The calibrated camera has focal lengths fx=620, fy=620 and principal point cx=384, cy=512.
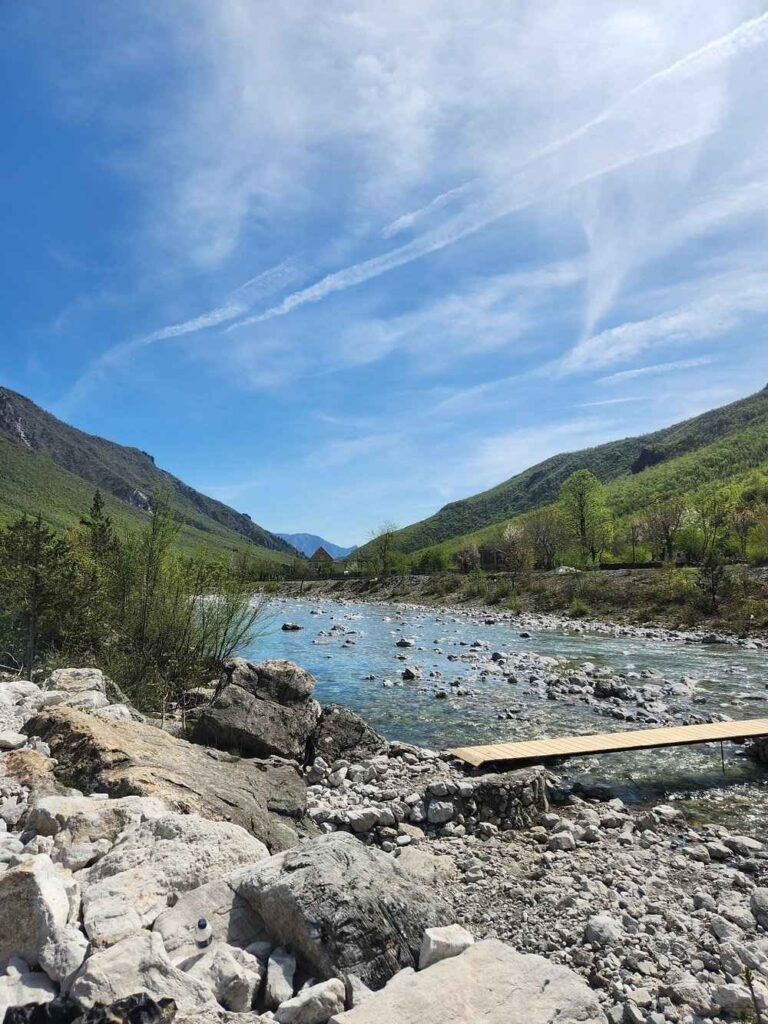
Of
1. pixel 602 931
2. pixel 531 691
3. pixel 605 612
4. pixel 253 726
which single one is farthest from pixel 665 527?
pixel 602 931

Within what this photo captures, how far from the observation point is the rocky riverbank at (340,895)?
441cm

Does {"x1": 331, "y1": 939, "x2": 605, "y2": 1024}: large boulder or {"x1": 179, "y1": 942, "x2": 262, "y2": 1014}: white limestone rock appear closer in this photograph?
{"x1": 331, "y1": 939, "x2": 605, "y2": 1024}: large boulder

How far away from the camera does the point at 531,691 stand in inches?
845

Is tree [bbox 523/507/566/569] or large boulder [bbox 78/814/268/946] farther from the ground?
tree [bbox 523/507/566/569]

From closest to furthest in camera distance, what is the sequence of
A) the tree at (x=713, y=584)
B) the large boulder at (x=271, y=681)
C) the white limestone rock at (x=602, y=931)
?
the white limestone rock at (x=602, y=931) < the large boulder at (x=271, y=681) < the tree at (x=713, y=584)

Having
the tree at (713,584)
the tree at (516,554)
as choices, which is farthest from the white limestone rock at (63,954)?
the tree at (516,554)

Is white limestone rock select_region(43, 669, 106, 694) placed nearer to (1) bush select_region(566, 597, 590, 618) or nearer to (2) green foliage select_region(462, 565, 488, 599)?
(1) bush select_region(566, 597, 590, 618)

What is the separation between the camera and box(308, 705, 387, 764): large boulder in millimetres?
14138

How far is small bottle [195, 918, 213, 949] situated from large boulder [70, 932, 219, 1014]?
0.52m

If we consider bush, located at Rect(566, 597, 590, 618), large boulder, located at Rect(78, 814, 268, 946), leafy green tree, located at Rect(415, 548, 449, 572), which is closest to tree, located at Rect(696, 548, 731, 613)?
bush, located at Rect(566, 597, 590, 618)

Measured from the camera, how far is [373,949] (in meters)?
5.11

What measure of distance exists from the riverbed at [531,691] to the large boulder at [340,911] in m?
7.61

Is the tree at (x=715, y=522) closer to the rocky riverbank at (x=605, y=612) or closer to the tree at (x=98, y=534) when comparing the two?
the rocky riverbank at (x=605, y=612)

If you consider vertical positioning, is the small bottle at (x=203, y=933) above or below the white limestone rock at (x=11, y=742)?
below
